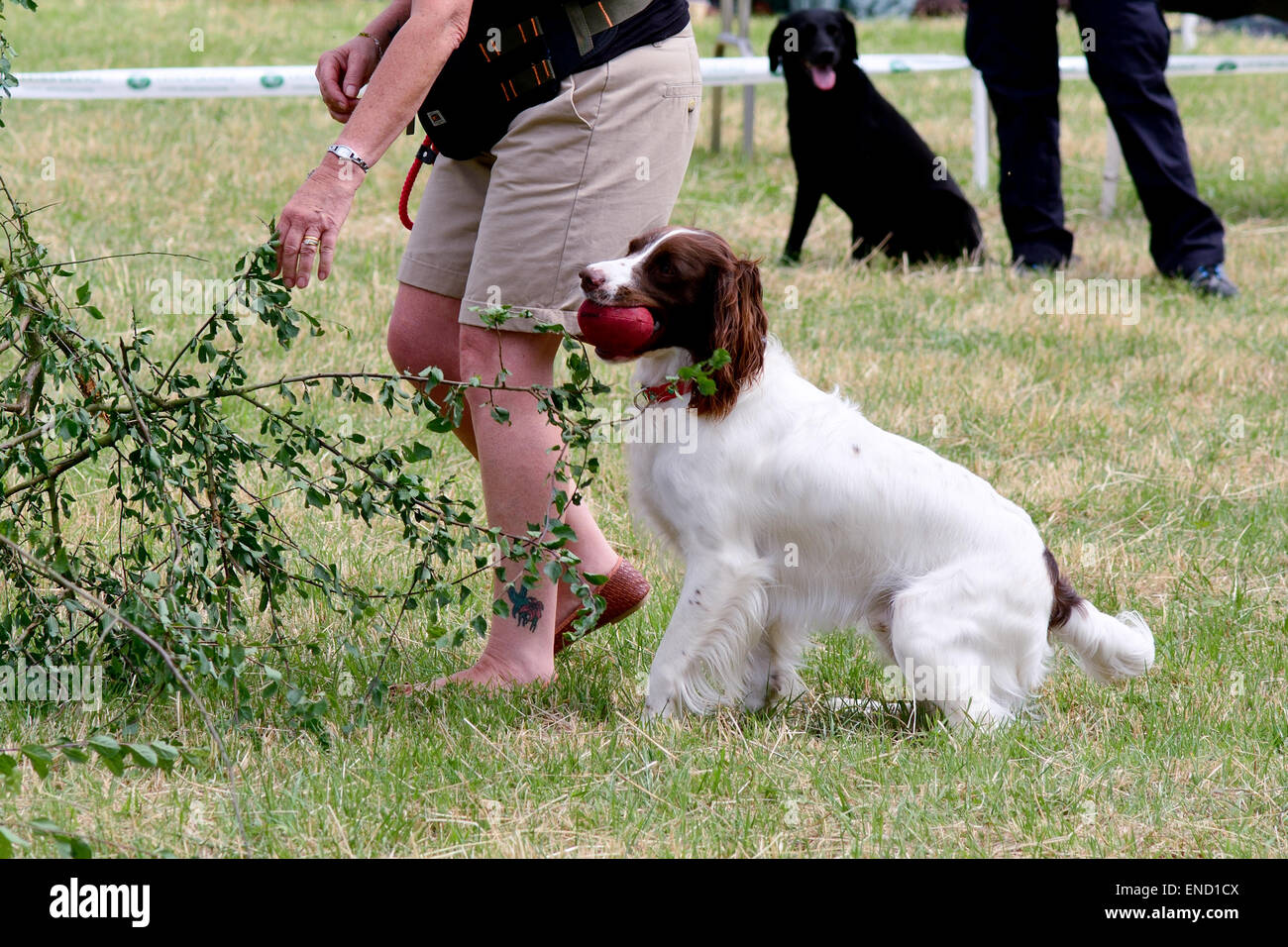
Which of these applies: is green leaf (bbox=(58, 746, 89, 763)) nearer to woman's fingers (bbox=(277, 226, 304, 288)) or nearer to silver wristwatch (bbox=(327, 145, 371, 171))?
woman's fingers (bbox=(277, 226, 304, 288))

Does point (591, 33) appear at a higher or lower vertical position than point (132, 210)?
higher

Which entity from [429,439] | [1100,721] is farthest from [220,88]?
[1100,721]

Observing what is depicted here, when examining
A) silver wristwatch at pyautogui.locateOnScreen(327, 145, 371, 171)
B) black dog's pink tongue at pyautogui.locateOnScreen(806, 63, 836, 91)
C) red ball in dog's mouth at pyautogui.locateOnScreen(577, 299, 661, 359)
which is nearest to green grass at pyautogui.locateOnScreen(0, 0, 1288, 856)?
red ball in dog's mouth at pyautogui.locateOnScreen(577, 299, 661, 359)

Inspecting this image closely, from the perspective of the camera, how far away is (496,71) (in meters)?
2.99

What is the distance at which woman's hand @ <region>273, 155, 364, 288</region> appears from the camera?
262 cm

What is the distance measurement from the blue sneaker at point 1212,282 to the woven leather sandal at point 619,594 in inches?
185

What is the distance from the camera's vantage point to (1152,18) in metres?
6.96

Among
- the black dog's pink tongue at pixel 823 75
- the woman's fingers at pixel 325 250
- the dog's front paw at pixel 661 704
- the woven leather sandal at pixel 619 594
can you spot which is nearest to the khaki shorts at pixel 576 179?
the woman's fingers at pixel 325 250

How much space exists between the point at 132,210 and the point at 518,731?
580cm

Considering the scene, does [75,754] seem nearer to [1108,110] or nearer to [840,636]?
[840,636]

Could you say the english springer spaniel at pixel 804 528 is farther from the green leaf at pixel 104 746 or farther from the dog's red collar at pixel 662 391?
the green leaf at pixel 104 746

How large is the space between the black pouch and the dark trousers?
482 centimetres
